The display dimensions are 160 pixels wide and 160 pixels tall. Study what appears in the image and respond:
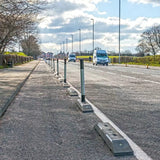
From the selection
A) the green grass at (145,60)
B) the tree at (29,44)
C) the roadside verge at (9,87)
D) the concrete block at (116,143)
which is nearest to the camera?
the concrete block at (116,143)

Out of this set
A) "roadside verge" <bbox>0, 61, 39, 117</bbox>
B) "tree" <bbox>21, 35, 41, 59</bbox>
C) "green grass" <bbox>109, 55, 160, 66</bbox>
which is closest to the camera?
"roadside verge" <bbox>0, 61, 39, 117</bbox>

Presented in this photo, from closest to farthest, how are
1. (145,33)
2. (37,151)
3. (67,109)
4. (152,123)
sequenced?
(37,151)
(152,123)
(67,109)
(145,33)

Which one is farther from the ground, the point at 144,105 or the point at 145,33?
the point at 145,33

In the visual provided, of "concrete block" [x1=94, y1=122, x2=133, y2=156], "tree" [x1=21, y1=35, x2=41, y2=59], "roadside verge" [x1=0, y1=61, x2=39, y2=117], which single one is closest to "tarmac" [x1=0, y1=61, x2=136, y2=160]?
"concrete block" [x1=94, y1=122, x2=133, y2=156]

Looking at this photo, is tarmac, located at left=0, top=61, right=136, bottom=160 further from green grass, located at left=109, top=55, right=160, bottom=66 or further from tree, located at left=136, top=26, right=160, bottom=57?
tree, located at left=136, top=26, right=160, bottom=57

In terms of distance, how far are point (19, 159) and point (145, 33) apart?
235ft

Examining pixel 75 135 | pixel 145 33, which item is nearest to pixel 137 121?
pixel 75 135

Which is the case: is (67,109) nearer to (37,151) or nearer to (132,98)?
(132,98)

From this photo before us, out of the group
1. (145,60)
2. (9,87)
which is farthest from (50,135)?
(145,60)

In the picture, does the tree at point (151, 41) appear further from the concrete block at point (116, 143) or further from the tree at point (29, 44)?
the concrete block at point (116, 143)

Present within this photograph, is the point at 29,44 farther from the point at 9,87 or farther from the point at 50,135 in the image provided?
the point at 50,135

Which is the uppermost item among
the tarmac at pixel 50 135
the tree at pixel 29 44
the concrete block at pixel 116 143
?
the tree at pixel 29 44

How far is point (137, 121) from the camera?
5406mm

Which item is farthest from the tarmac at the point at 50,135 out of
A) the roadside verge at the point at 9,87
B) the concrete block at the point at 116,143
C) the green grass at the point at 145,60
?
the green grass at the point at 145,60
